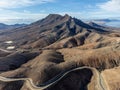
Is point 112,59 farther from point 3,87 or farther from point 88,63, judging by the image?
point 3,87

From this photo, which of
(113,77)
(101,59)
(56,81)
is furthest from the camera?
(101,59)

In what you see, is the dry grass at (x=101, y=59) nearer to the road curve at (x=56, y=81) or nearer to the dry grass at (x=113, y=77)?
the road curve at (x=56, y=81)

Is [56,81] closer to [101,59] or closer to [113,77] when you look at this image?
[113,77]

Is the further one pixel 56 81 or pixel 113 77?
pixel 56 81

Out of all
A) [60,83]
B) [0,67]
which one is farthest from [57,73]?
[0,67]

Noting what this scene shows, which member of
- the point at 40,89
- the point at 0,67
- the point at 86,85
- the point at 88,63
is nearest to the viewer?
the point at 40,89

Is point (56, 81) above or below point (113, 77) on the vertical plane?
below

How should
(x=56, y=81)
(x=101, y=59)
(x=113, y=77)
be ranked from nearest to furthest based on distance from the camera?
1. (x=113, y=77)
2. (x=56, y=81)
3. (x=101, y=59)

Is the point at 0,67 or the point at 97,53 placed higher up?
the point at 97,53

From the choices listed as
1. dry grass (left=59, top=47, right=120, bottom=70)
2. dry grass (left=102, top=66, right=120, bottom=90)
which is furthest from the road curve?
dry grass (left=59, top=47, right=120, bottom=70)

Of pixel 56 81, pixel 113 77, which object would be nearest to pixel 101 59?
pixel 113 77

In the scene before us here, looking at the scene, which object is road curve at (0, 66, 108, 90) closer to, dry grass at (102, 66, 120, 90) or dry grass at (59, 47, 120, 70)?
dry grass at (102, 66, 120, 90)
